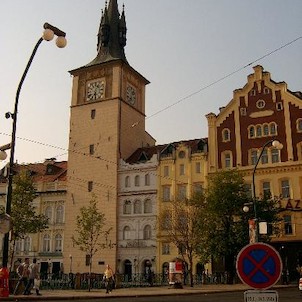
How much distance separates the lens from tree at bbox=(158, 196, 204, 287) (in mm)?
41447

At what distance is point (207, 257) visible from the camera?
40.9m

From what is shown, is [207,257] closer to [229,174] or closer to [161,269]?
[229,174]

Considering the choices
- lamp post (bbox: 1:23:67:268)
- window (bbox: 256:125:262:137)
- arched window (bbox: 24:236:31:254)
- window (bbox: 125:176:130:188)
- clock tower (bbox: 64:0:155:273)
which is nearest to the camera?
lamp post (bbox: 1:23:67:268)

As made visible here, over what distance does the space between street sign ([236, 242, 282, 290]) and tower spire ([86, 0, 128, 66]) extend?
58.9 metres

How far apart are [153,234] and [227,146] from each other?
13181 millimetres

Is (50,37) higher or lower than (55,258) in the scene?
higher

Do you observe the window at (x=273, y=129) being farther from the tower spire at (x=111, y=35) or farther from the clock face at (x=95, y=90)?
the tower spire at (x=111, y=35)

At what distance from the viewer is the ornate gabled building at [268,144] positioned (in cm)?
4575

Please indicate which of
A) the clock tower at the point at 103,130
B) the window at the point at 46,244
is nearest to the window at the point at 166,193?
the clock tower at the point at 103,130

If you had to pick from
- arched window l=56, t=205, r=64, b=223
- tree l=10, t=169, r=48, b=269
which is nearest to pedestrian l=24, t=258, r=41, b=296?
tree l=10, t=169, r=48, b=269

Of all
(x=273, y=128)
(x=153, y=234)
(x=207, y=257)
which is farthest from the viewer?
Answer: (x=153, y=234)

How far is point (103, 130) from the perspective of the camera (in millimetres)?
59781

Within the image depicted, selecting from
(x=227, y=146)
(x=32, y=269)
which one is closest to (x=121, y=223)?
(x=227, y=146)

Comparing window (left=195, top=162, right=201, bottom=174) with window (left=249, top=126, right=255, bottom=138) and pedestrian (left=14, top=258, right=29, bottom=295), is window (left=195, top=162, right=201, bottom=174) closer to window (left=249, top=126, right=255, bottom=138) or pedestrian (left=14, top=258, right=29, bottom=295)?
window (left=249, top=126, right=255, bottom=138)
